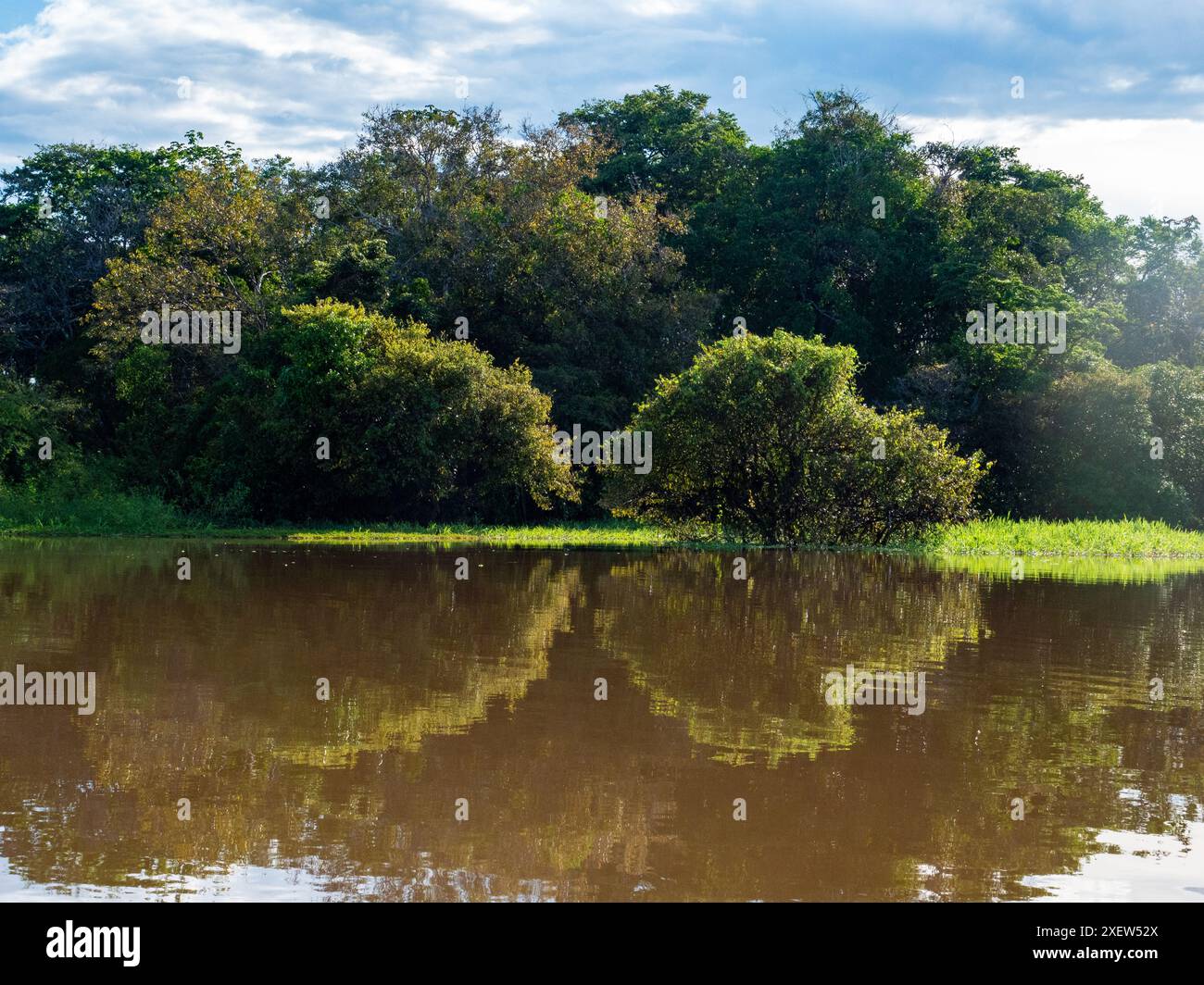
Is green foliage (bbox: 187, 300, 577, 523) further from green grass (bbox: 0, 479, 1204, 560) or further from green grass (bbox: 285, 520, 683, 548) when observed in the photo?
green grass (bbox: 0, 479, 1204, 560)

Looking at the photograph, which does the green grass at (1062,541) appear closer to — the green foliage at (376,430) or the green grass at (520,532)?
the green grass at (520,532)

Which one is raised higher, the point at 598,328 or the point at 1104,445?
the point at 598,328

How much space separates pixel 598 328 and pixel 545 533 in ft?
32.1

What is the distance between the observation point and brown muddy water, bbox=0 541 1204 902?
6.23 metres

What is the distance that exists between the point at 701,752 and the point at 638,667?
342 centimetres

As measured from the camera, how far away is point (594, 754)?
8.52 m

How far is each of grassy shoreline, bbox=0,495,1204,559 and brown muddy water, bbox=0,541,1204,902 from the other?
1268 centimetres

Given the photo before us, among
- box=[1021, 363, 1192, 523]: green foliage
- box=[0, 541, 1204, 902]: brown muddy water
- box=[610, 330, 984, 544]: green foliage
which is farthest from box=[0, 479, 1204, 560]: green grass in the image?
box=[0, 541, 1204, 902]: brown muddy water

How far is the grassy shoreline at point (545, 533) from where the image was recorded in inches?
1180

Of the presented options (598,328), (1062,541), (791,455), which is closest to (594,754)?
(791,455)

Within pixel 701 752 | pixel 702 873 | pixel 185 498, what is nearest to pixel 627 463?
pixel 185 498

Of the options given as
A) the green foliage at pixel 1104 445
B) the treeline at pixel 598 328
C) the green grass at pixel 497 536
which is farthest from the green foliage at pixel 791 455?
the green foliage at pixel 1104 445

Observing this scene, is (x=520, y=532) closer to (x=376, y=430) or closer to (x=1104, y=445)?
(x=376, y=430)

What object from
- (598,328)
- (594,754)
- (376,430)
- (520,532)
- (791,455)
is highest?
(598,328)
